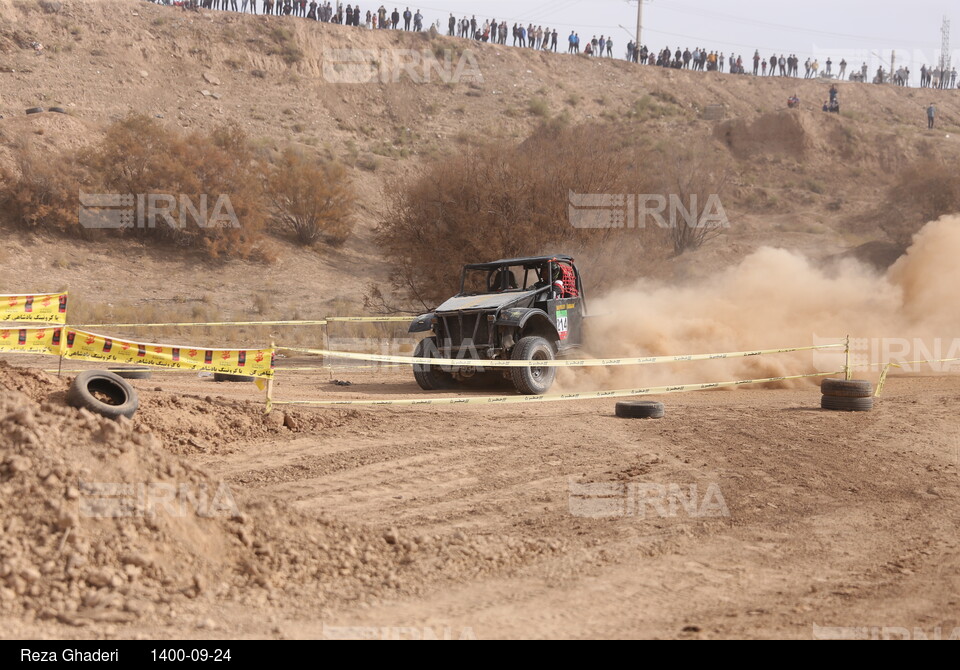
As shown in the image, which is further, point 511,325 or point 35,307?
point 511,325

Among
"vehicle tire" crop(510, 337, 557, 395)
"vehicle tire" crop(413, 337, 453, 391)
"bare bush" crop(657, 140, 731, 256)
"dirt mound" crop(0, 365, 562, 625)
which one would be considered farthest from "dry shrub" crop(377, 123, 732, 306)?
"dirt mound" crop(0, 365, 562, 625)

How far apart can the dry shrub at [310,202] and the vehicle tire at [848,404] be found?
26185mm

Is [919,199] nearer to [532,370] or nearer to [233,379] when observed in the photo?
[532,370]

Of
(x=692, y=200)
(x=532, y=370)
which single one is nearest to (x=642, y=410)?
(x=532, y=370)

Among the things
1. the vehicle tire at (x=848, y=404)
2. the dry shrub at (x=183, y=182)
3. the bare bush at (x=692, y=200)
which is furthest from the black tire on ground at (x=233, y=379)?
the bare bush at (x=692, y=200)

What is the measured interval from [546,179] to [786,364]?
29.8 feet

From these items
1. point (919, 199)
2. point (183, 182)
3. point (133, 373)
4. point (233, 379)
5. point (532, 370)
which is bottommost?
point (233, 379)

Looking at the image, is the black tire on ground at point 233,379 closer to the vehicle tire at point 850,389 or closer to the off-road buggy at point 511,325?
the off-road buggy at point 511,325

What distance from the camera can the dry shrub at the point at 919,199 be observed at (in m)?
34.5

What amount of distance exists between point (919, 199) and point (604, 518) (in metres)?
35.3

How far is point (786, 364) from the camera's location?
1450 centimetres

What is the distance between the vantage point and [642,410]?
10648 mm

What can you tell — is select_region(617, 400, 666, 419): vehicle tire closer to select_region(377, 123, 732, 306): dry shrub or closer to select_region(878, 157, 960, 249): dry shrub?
select_region(377, 123, 732, 306): dry shrub
